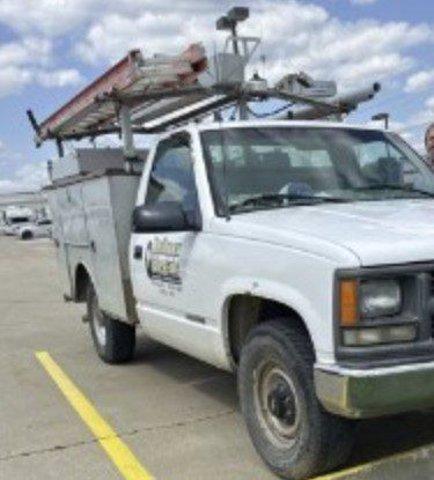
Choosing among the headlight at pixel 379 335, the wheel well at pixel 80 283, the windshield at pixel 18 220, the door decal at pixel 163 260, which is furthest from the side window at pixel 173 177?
the windshield at pixel 18 220

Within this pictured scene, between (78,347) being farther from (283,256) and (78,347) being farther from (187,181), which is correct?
(283,256)

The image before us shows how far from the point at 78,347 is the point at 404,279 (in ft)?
20.0

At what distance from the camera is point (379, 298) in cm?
420

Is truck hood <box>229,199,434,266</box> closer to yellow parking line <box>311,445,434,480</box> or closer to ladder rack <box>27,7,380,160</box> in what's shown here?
yellow parking line <box>311,445,434,480</box>

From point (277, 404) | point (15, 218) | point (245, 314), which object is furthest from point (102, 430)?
point (15, 218)

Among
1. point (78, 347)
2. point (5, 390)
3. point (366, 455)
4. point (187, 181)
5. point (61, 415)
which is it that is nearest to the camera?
point (366, 455)

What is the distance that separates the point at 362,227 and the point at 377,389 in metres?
0.85

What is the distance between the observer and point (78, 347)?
31.9 ft

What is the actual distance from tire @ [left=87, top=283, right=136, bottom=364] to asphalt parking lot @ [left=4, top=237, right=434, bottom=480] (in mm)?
120

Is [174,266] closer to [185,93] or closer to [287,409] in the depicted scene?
[287,409]

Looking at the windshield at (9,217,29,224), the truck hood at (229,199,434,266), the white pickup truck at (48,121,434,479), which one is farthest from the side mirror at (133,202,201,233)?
the windshield at (9,217,29,224)

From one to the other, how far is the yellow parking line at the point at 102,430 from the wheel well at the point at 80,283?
0.82 metres

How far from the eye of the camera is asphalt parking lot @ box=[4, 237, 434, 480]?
5.12 metres

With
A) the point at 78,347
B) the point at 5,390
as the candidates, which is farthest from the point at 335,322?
the point at 78,347
